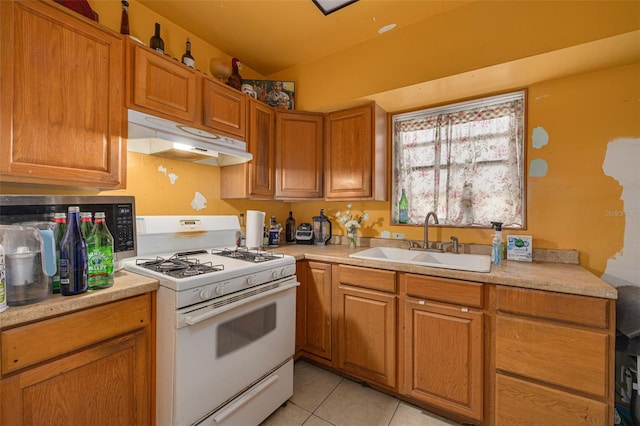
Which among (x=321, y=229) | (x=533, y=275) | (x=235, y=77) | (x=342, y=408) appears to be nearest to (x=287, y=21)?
(x=235, y=77)

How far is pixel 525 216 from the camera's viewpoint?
1.80 meters

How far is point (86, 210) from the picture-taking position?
126 centimetres

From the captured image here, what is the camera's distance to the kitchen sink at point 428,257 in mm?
1637

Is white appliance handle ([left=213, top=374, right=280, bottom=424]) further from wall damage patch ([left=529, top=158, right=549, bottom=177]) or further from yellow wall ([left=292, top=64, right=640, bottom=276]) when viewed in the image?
wall damage patch ([left=529, top=158, right=549, bottom=177])

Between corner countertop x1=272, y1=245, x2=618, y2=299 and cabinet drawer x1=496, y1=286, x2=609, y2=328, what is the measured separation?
0.03 metres

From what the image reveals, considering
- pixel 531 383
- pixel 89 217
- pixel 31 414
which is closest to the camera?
pixel 31 414

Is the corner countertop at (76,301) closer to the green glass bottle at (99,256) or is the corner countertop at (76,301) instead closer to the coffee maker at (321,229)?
the green glass bottle at (99,256)

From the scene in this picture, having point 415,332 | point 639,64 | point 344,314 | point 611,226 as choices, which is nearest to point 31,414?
point 344,314

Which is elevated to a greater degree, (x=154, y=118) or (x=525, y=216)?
(x=154, y=118)

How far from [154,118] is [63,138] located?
1.32 ft

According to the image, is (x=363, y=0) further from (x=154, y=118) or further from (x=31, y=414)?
(x=31, y=414)

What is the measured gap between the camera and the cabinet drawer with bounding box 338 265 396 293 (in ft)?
5.49

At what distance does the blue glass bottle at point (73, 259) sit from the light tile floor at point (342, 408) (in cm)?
125

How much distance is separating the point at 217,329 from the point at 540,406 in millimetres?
1607
